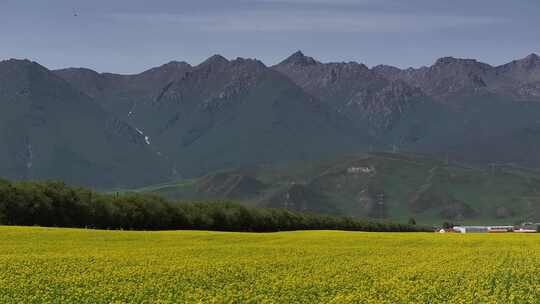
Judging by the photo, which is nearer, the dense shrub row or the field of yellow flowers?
the field of yellow flowers

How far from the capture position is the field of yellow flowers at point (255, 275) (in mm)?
36156

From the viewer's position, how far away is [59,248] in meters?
67.0

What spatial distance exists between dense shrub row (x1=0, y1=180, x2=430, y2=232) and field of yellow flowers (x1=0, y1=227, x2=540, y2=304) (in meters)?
65.9

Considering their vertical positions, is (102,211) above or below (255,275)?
above

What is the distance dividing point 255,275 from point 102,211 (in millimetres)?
108913

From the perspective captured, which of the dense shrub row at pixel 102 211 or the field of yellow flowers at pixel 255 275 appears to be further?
the dense shrub row at pixel 102 211

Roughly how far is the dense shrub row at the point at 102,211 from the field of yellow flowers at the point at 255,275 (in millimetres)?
65895

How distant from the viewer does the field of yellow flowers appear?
3616cm

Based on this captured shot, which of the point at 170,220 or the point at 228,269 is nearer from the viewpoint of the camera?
the point at 228,269

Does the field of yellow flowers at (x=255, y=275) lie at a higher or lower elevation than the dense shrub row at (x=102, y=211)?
lower

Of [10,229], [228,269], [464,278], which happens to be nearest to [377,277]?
[464,278]

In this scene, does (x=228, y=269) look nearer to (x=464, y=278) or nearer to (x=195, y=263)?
(x=195, y=263)

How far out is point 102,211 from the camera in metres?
151

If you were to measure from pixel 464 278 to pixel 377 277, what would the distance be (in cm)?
493
